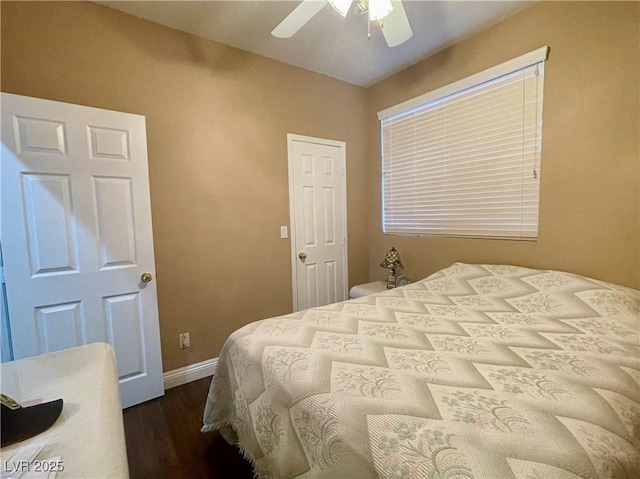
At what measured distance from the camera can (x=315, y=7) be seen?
1433mm

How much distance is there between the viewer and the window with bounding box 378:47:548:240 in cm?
202

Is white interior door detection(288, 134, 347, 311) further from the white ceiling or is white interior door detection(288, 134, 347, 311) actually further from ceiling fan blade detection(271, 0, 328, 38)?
ceiling fan blade detection(271, 0, 328, 38)

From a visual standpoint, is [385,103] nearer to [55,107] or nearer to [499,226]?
[499,226]

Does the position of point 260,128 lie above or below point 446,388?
above

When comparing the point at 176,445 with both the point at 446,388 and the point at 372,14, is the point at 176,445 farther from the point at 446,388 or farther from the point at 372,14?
the point at 372,14

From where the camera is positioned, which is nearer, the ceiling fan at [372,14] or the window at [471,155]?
the ceiling fan at [372,14]

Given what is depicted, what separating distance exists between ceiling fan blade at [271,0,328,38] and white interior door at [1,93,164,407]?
1131 millimetres

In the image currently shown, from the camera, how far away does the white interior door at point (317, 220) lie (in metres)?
2.77

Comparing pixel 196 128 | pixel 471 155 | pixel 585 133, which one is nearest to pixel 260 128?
pixel 196 128

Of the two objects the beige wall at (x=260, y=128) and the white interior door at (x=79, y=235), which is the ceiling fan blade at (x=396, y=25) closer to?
the beige wall at (x=260, y=128)

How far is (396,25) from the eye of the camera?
1558mm

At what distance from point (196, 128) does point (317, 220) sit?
1.37 m

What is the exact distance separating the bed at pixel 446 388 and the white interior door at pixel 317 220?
1.18 metres

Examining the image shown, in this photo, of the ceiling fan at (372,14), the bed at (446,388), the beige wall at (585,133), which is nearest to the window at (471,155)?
the beige wall at (585,133)
